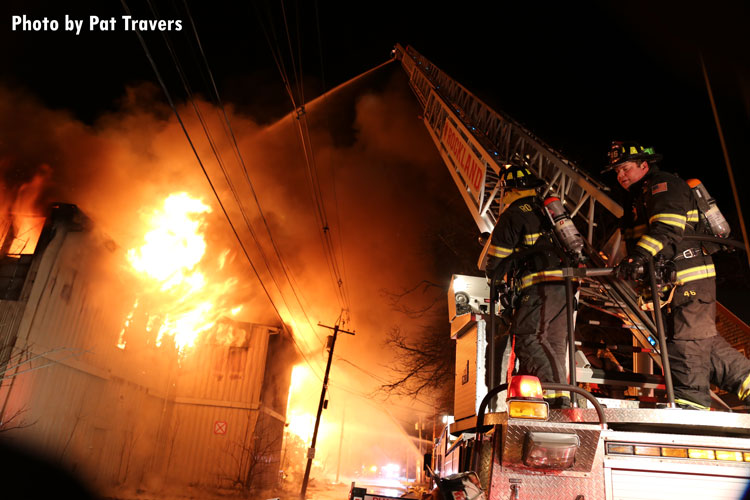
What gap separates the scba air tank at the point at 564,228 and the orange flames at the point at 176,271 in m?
12.3

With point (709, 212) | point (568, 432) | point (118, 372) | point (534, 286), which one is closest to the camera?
point (568, 432)

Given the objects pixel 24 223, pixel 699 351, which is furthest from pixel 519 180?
pixel 24 223

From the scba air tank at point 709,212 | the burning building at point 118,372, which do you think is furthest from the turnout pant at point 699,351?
the burning building at point 118,372

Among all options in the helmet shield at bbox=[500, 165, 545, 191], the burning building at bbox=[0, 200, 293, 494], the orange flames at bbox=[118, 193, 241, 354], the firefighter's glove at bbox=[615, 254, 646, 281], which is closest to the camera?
the firefighter's glove at bbox=[615, 254, 646, 281]

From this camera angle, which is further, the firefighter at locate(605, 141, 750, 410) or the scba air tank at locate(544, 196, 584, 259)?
the scba air tank at locate(544, 196, 584, 259)

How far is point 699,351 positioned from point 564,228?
4.89ft

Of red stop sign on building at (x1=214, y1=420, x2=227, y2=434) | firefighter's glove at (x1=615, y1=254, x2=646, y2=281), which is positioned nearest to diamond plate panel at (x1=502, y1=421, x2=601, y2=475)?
firefighter's glove at (x1=615, y1=254, x2=646, y2=281)

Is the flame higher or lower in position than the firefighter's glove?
higher

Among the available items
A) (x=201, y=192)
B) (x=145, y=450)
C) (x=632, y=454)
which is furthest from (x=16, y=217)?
(x=632, y=454)

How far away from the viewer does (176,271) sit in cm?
1586

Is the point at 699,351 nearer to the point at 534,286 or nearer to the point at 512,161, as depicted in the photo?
the point at 534,286

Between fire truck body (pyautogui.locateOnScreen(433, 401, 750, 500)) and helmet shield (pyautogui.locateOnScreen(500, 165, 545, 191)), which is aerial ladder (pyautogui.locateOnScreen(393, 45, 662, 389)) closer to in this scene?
helmet shield (pyautogui.locateOnScreen(500, 165, 545, 191))

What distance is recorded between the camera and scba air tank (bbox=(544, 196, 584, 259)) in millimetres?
4543

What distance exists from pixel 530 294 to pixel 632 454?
74.0 inches
